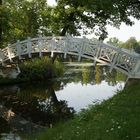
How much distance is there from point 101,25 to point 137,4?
36.6 feet

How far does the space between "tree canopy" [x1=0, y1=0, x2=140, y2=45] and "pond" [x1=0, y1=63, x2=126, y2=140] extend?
4889 mm

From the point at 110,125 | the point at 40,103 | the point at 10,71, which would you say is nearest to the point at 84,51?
the point at 40,103

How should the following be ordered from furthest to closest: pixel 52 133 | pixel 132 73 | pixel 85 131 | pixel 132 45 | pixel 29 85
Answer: pixel 132 45
pixel 29 85
pixel 132 73
pixel 52 133
pixel 85 131

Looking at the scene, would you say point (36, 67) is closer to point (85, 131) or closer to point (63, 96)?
point (63, 96)

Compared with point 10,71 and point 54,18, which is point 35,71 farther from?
point 54,18

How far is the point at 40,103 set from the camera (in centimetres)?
2362

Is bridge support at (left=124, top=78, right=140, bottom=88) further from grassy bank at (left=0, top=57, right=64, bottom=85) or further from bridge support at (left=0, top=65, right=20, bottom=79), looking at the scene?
bridge support at (left=0, top=65, right=20, bottom=79)

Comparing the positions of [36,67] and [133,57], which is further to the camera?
[36,67]

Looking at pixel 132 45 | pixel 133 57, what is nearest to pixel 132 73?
pixel 133 57

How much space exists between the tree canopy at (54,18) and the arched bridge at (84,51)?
2.55m

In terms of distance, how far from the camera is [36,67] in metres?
34.4

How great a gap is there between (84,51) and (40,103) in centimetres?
424

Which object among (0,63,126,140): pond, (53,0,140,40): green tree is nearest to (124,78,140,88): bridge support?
(0,63,126,140): pond

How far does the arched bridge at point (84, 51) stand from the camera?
21.4 m
